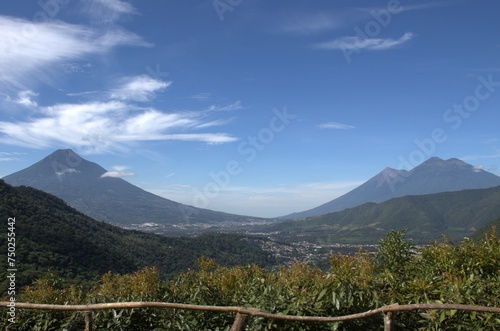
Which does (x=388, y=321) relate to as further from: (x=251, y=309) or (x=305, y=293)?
(x=251, y=309)

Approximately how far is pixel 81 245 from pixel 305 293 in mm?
59550

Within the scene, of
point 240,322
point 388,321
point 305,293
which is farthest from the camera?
point 305,293

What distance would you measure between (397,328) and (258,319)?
1.26 m

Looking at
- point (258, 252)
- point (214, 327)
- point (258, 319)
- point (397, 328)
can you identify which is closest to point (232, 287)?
point (214, 327)

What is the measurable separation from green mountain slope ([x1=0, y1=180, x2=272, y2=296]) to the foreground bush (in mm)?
15476

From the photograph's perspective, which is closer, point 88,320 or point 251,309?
point 251,309

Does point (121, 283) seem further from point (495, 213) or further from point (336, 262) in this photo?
point (495, 213)

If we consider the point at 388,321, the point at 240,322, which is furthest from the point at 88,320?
the point at 388,321

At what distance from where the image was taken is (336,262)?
409 centimetres

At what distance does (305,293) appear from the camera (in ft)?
11.0

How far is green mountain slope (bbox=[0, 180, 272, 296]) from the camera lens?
4212cm

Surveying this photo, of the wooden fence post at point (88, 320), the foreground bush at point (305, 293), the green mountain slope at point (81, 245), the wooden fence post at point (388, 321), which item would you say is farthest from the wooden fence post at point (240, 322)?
the green mountain slope at point (81, 245)

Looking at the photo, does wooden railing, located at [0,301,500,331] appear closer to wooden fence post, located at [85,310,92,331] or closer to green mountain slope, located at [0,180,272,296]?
wooden fence post, located at [85,310,92,331]

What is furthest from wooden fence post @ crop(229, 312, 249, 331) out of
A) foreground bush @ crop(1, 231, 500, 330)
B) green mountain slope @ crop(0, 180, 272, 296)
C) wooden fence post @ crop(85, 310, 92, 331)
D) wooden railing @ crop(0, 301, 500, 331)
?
green mountain slope @ crop(0, 180, 272, 296)
